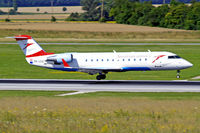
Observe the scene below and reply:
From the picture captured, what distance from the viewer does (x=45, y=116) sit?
80.9 ft

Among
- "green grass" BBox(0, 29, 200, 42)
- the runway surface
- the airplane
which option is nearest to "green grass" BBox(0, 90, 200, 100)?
the runway surface

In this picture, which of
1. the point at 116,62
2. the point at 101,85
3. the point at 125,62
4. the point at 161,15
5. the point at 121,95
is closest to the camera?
the point at 121,95

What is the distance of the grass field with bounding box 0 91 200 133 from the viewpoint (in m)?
20.7

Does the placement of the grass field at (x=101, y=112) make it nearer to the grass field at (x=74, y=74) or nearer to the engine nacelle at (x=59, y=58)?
the engine nacelle at (x=59, y=58)

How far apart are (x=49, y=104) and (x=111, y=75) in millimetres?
21599

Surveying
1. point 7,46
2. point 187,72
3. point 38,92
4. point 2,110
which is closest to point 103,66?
point 38,92

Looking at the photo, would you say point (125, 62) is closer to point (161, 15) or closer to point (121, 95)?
point (121, 95)

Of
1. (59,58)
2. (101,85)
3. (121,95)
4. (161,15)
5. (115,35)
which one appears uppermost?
(59,58)

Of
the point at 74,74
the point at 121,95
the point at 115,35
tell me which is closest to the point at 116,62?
the point at 121,95

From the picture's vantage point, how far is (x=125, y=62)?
1721 inches

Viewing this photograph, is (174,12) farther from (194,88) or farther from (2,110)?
(2,110)

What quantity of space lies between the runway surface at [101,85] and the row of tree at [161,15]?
302ft

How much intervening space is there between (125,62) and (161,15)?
107856 millimetres

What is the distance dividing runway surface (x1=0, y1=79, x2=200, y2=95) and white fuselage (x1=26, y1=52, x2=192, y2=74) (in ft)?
4.85
